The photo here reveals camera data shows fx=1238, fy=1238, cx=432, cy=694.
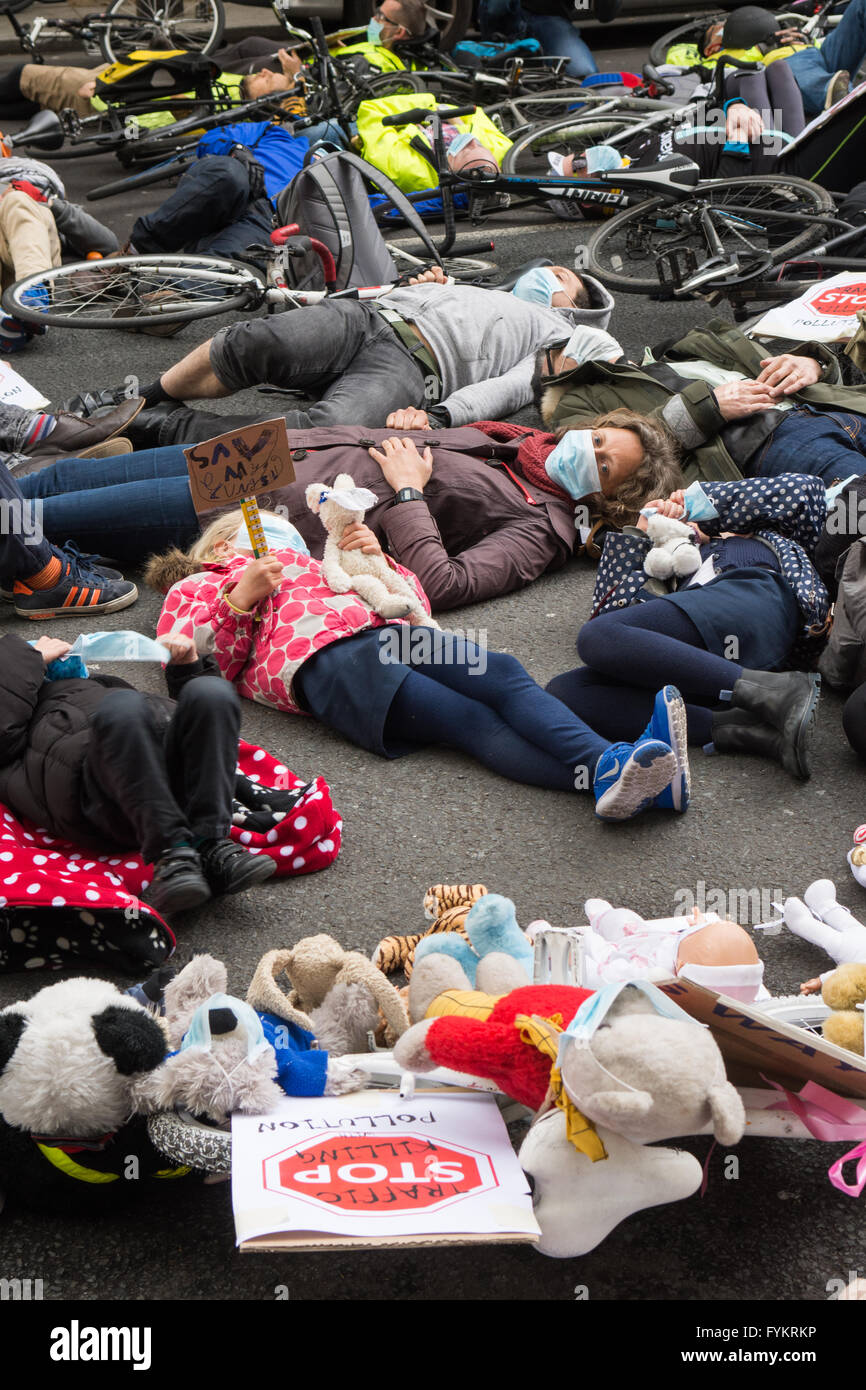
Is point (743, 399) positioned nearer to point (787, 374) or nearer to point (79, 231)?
point (787, 374)

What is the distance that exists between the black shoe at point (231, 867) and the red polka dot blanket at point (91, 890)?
0.14 meters

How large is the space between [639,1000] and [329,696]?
67.9 inches

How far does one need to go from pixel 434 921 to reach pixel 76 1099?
2.96 feet

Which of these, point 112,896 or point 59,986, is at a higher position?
point 59,986

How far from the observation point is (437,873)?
9.11ft

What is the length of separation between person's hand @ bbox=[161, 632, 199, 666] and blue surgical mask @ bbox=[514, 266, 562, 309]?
302 centimetres

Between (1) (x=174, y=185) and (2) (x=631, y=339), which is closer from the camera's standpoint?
(2) (x=631, y=339)

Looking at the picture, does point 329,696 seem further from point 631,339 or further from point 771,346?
point 631,339

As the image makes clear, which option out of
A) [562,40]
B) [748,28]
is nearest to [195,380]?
[748,28]

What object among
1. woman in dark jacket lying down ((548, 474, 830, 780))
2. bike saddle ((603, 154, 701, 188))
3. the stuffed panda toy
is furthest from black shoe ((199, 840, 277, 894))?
bike saddle ((603, 154, 701, 188))

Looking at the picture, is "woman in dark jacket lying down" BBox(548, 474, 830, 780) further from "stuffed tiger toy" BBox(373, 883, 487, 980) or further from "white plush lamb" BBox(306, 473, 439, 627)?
"stuffed tiger toy" BBox(373, 883, 487, 980)

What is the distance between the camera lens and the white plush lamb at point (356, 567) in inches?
130

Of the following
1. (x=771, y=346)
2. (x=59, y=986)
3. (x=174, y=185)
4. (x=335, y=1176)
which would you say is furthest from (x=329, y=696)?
(x=174, y=185)

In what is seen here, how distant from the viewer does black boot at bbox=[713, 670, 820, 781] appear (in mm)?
2986
